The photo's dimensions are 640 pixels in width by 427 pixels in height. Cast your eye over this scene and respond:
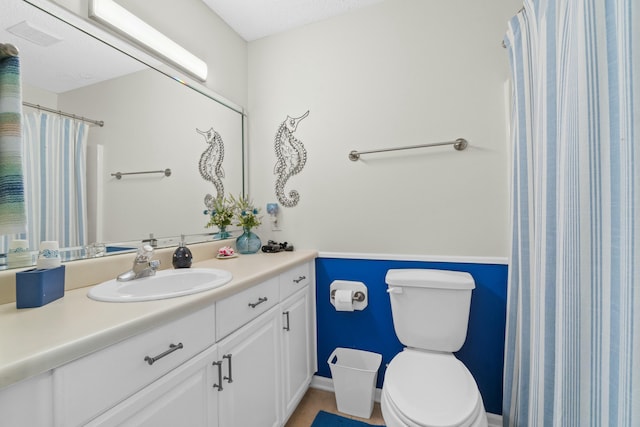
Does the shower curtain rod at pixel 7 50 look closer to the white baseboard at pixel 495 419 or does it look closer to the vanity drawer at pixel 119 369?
the vanity drawer at pixel 119 369

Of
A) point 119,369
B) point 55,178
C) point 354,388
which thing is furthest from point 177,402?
point 354,388

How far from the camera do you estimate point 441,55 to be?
157 cm

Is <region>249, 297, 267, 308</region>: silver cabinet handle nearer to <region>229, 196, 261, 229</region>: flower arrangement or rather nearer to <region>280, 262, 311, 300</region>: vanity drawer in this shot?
<region>280, 262, 311, 300</region>: vanity drawer

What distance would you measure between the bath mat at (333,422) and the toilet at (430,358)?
0.52m

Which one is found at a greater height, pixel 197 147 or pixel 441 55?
pixel 441 55

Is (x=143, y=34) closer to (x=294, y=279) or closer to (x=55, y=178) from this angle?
(x=55, y=178)

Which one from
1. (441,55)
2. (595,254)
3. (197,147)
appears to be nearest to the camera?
(595,254)

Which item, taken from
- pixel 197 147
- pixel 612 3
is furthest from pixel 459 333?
pixel 197 147

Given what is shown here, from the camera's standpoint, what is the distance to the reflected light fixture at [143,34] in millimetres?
1149

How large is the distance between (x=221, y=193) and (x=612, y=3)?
1851 millimetres

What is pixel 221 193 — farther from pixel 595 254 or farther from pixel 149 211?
Answer: pixel 595 254

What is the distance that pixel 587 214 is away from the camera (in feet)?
1.98

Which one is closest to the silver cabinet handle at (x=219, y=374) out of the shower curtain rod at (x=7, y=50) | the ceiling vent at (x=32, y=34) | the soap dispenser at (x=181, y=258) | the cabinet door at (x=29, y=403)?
the cabinet door at (x=29, y=403)

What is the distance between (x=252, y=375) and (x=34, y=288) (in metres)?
0.80
